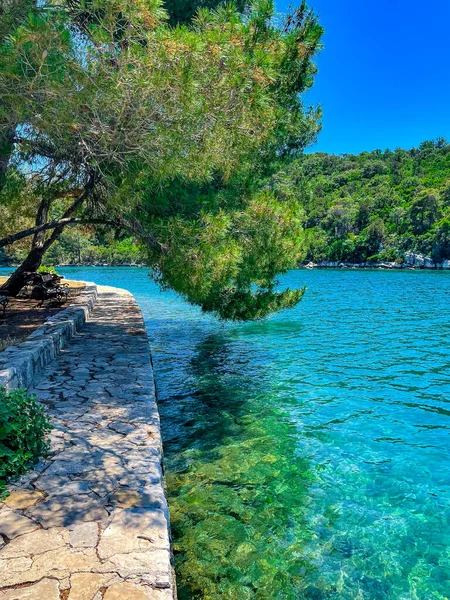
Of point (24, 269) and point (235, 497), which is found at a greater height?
point (24, 269)

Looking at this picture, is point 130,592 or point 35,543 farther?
point 35,543

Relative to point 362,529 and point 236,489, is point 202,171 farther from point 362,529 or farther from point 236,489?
point 362,529

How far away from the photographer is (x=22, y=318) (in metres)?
10.4

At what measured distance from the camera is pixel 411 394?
881 centimetres

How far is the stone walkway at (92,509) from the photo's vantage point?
8.02 ft

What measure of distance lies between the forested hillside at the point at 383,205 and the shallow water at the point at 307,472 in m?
57.9

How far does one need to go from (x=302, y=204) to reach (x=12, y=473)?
7.63 metres

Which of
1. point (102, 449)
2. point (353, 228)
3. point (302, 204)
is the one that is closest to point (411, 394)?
point (302, 204)

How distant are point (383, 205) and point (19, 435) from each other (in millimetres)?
99791

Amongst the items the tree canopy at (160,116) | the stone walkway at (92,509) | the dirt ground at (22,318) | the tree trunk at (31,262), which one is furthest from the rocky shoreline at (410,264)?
the stone walkway at (92,509)

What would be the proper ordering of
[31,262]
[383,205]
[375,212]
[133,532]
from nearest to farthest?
[133,532] → [31,262] → [383,205] → [375,212]

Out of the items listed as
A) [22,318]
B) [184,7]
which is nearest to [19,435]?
[22,318]

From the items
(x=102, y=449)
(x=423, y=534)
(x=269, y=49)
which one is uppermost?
(x=269, y=49)

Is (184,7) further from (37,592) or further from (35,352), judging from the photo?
(37,592)
